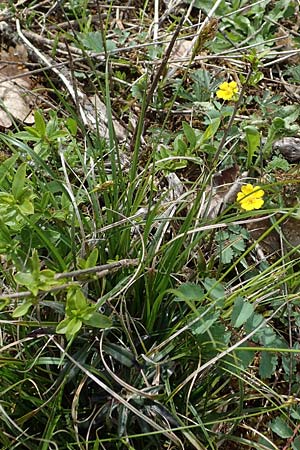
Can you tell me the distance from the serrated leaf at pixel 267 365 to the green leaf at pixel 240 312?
0.16 m

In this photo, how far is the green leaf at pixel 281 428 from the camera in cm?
147

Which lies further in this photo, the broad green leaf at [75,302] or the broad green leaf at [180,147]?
the broad green leaf at [180,147]

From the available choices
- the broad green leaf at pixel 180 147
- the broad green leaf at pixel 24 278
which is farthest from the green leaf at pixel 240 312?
the broad green leaf at pixel 180 147

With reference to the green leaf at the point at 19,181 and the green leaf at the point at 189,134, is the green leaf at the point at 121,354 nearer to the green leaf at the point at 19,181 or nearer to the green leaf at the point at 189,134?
the green leaf at the point at 19,181

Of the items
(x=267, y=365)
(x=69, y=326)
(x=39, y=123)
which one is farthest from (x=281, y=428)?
(x=39, y=123)

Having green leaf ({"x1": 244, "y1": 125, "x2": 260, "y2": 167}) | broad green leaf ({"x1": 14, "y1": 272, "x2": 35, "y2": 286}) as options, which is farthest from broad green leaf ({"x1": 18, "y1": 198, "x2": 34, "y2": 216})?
green leaf ({"x1": 244, "y1": 125, "x2": 260, "y2": 167})

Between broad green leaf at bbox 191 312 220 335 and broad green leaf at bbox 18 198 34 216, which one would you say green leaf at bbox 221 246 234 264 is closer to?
broad green leaf at bbox 191 312 220 335

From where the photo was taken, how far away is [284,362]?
5.05 feet

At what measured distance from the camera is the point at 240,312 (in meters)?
1.36

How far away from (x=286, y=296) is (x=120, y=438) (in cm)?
49

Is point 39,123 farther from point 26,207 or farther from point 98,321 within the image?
point 98,321

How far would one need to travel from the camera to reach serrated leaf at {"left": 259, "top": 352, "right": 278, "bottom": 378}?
1.45 m

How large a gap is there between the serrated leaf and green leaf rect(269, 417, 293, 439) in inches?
4.4

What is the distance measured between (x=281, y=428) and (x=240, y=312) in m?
0.32
